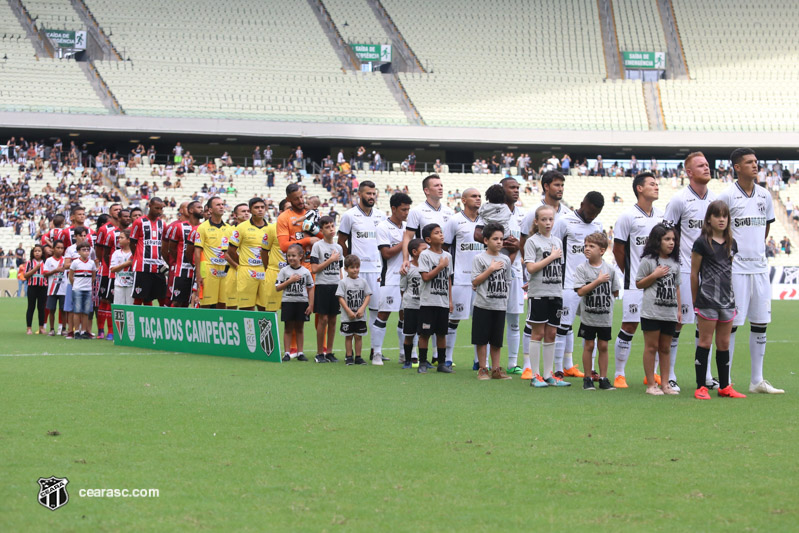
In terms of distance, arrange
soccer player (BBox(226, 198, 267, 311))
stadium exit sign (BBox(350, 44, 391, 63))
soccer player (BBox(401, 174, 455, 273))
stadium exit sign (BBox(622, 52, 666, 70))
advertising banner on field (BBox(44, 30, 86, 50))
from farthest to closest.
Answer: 1. stadium exit sign (BBox(622, 52, 666, 70))
2. stadium exit sign (BBox(350, 44, 391, 63))
3. advertising banner on field (BBox(44, 30, 86, 50))
4. soccer player (BBox(226, 198, 267, 311))
5. soccer player (BBox(401, 174, 455, 273))

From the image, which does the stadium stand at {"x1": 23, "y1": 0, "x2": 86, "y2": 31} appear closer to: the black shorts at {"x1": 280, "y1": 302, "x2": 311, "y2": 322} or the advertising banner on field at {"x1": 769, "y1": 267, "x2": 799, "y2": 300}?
the advertising banner on field at {"x1": 769, "y1": 267, "x2": 799, "y2": 300}

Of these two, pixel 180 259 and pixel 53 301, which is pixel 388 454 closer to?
pixel 180 259

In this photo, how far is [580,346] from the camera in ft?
48.5

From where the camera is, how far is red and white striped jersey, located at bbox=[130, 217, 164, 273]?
14.9 metres

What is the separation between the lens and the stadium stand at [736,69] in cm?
5778

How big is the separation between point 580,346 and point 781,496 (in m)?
9.98

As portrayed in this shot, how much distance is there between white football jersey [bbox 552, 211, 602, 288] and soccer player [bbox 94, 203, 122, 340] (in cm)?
787

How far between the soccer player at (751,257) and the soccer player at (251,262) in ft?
21.3

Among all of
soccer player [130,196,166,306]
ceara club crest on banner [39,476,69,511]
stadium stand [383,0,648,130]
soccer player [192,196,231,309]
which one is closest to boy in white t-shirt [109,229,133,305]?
soccer player [130,196,166,306]

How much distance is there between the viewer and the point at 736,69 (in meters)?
60.5

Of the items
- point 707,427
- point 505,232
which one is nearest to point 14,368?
point 505,232

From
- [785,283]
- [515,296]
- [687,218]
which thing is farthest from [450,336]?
[785,283]

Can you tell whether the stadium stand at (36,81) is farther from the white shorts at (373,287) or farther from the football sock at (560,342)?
the football sock at (560,342)

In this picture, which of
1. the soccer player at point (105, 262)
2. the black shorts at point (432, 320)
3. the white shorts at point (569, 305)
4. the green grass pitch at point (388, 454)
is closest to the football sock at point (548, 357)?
the green grass pitch at point (388, 454)
